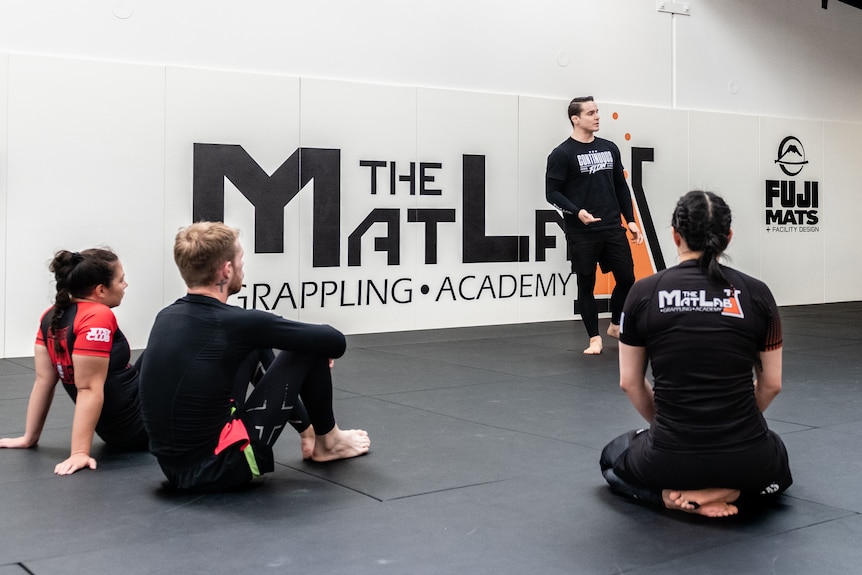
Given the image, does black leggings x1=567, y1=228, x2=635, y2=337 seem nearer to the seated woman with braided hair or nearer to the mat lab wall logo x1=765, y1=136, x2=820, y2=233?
the seated woman with braided hair

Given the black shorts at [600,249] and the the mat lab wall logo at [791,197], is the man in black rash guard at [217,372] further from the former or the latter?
the the mat lab wall logo at [791,197]

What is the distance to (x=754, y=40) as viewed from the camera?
36.2 feet

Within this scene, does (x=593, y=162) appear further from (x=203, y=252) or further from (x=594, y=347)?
(x=203, y=252)

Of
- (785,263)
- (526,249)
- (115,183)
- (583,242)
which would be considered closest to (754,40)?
(785,263)

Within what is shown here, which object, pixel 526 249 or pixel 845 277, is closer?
pixel 526 249

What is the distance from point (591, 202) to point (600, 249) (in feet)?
1.12

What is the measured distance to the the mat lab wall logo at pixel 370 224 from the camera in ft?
25.7

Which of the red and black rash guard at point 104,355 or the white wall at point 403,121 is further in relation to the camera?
the white wall at point 403,121

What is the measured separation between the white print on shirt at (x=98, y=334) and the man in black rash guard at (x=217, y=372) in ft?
1.39

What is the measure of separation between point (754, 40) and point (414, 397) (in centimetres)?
751

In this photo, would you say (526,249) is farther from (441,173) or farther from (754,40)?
(754,40)

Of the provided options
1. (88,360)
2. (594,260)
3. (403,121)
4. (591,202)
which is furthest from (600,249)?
(88,360)

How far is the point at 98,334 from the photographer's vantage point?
3.68 m

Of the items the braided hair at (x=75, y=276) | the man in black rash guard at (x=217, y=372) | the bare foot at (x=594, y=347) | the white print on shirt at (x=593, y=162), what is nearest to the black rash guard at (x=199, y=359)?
the man in black rash guard at (x=217, y=372)
